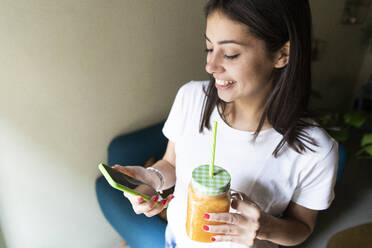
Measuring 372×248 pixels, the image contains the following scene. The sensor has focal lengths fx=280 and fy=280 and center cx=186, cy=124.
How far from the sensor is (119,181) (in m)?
0.71

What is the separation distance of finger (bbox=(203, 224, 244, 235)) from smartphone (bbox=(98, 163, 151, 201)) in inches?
7.7

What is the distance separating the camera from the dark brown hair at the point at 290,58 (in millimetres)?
745

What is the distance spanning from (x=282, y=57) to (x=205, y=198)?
48cm

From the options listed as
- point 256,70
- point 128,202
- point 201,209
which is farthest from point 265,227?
point 128,202

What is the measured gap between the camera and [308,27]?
798 mm

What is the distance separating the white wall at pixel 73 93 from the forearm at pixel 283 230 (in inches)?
44.5

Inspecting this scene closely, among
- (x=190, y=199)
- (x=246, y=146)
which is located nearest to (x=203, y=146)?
(x=246, y=146)

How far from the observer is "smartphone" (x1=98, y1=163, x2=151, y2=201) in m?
0.68

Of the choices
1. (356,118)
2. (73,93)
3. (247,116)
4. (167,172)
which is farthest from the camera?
(356,118)

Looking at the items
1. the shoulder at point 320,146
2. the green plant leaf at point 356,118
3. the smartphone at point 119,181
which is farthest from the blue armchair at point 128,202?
the green plant leaf at point 356,118

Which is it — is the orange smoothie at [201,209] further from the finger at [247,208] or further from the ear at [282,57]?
the ear at [282,57]

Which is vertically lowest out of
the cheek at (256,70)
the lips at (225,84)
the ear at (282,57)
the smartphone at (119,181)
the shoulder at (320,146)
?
the smartphone at (119,181)

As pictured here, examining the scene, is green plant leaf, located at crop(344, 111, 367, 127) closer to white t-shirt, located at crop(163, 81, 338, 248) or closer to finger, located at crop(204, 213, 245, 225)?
white t-shirt, located at crop(163, 81, 338, 248)

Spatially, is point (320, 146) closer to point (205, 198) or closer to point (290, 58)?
point (290, 58)
